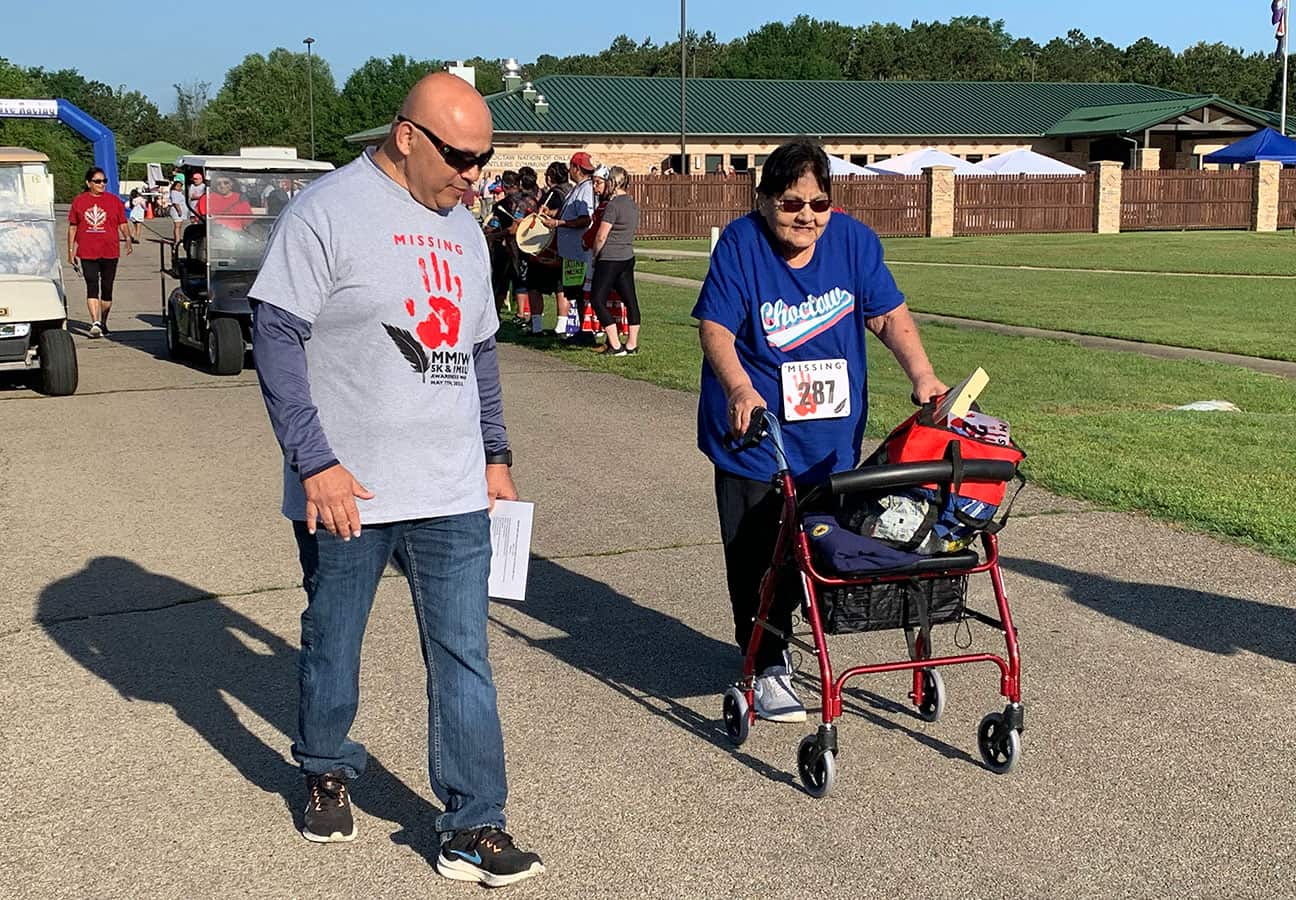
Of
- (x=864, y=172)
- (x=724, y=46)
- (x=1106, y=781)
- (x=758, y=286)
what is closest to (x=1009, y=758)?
(x=1106, y=781)

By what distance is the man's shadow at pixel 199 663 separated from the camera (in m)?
4.41

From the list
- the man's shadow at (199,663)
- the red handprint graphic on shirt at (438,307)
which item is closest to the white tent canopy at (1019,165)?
the man's shadow at (199,663)

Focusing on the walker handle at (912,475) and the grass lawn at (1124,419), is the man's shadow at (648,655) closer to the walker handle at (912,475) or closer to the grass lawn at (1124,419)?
the walker handle at (912,475)

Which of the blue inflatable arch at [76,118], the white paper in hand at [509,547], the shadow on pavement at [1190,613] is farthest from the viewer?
the blue inflatable arch at [76,118]

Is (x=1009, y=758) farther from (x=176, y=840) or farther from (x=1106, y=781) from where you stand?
(x=176, y=840)

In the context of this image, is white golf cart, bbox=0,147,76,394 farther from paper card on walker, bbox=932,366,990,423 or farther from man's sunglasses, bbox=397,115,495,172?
paper card on walker, bbox=932,366,990,423

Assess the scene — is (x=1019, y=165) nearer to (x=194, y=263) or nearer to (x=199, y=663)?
(x=194, y=263)

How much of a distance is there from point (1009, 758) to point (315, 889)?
→ 80.4 inches

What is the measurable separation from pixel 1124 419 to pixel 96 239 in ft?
42.1

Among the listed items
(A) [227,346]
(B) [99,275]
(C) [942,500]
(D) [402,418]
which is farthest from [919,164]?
(D) [402,418]

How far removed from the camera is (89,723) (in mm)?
5004

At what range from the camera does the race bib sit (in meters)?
4.73

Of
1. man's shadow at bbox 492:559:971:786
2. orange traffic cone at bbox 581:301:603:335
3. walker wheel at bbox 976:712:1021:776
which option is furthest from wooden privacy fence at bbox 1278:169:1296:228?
walker wheel at bbox 976:712:1021:776

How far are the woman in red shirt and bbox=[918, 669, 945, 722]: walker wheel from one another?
15.4 m
